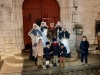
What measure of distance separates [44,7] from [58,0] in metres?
0.94

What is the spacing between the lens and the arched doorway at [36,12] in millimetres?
9789

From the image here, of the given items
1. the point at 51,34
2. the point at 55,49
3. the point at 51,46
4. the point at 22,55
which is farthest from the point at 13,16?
the point at 55,49

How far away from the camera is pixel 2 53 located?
911cm

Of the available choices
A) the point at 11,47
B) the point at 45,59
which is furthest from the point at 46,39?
the point at 11,47

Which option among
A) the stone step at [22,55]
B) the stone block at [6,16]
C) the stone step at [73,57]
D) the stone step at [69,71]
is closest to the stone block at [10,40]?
the stone step at [22,55]

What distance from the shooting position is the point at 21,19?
30.9ft

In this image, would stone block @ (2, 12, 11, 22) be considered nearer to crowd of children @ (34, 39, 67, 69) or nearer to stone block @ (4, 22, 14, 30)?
stone block @ (4, 22, 14, 30)

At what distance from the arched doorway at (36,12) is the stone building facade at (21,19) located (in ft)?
1.30

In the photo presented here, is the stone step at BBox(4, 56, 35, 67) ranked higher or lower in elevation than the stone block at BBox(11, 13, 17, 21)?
lower

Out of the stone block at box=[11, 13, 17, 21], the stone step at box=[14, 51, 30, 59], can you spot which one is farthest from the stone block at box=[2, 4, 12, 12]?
the stone step at box=[14, 51, 30, 59]

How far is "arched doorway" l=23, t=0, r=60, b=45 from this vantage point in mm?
9789

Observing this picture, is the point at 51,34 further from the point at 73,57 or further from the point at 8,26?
the point at 8,26

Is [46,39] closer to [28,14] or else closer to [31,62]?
[31,62]

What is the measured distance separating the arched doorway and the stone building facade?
397 mm
